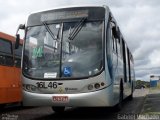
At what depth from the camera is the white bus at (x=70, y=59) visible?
11984mm

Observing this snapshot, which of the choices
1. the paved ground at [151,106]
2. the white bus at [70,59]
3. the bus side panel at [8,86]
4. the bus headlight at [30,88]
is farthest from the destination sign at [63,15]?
the paved ground at [151,106]

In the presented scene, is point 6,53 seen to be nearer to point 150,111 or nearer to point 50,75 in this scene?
point 50,75

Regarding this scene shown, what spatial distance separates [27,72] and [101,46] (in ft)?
7.67

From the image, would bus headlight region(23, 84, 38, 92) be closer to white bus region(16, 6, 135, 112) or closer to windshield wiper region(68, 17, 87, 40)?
white bus region(16, 6, 135, 112)

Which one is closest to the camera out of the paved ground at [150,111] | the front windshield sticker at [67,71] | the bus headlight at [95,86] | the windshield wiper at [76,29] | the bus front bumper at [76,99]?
the bus front bumper at [76,99]

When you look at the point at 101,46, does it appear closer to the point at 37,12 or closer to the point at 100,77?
the point at 100,77

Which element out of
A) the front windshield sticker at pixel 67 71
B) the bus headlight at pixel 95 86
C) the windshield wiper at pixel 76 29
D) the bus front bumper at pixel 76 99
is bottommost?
the bus front bumper at pixel 76 99

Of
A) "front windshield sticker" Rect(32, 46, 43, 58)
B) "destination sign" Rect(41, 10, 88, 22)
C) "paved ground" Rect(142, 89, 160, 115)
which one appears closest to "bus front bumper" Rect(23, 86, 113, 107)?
"front windshield sticker" Rect(32, 46, 43, 58)

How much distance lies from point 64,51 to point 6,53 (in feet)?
14.7

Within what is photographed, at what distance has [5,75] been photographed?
16.1 metres

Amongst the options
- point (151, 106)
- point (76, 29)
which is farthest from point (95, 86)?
point (151, 106)

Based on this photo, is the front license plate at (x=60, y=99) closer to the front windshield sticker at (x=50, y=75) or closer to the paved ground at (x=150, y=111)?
the front windshield sticker at (x=50, y=75)

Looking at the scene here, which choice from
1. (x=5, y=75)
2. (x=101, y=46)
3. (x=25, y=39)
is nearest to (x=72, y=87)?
(x=101, y=46)

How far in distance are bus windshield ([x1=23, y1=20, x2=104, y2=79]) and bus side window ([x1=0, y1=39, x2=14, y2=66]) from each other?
3004mm
